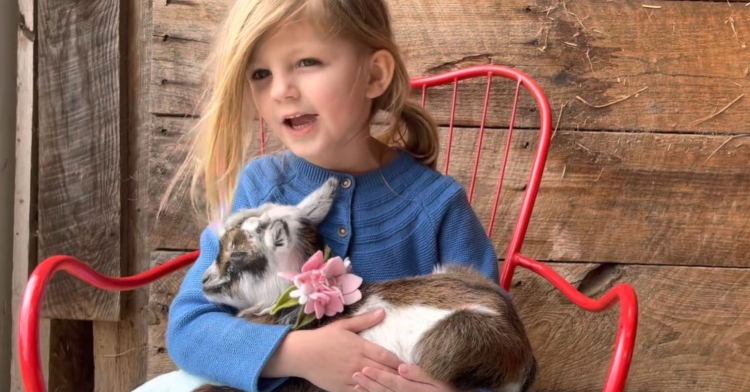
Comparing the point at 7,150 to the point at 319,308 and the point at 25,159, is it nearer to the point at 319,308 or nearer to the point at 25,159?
the point at 25,159

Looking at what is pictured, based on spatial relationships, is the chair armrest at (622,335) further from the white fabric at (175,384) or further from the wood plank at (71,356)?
the wood plank at (71,356)

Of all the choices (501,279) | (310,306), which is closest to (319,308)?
(310,306)

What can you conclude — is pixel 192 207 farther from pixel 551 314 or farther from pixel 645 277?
pixel 645 277

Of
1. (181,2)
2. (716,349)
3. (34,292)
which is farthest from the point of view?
(716,349)

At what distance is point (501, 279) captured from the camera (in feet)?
4.01

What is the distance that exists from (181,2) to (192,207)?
1.38ft

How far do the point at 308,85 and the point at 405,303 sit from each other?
0.32m

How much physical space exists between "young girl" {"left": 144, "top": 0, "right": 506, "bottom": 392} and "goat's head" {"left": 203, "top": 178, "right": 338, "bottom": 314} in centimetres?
4

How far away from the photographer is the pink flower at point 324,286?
854 millimetres

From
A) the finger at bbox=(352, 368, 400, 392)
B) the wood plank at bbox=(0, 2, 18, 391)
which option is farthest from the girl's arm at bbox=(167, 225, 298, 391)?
the wood plank at bbox=(0, 2, 18, 391)

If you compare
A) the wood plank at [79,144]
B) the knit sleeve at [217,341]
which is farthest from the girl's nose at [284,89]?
the wood plank at [79,144]

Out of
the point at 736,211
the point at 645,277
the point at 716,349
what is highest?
the point at 736,211

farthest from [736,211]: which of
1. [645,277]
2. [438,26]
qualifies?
[438,26]

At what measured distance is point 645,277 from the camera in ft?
4.78
